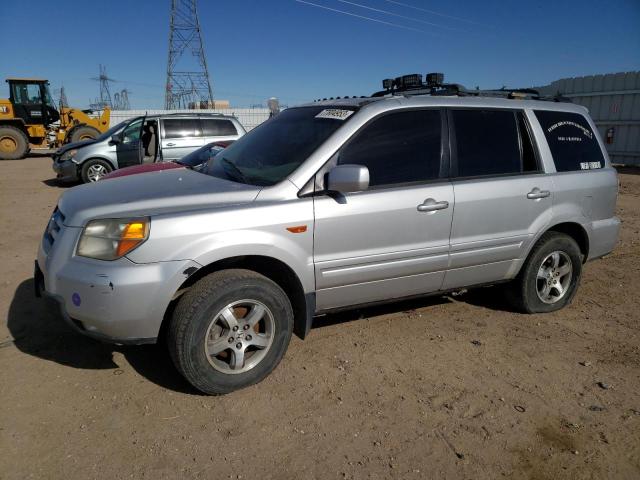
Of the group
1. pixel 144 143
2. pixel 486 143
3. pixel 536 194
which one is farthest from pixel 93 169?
pixel 536 194

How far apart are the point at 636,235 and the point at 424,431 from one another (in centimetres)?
650

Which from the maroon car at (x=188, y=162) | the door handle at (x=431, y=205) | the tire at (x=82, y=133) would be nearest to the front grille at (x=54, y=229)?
the door handle at (x=431, y=205)

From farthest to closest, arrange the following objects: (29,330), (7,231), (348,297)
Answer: (7,231) < (29,330) < (348,297)

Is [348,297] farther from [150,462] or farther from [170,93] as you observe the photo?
[170,93]

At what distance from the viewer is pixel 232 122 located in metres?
11.4

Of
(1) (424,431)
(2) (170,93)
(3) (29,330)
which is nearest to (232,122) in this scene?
(3) (29,330)

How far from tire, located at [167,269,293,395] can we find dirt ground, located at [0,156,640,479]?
155 mm

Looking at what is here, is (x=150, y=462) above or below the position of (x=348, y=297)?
below

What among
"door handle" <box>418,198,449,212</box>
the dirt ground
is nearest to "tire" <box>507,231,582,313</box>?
the dirt ground

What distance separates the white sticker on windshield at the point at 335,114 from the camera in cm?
347

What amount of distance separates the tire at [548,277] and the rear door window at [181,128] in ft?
27.3

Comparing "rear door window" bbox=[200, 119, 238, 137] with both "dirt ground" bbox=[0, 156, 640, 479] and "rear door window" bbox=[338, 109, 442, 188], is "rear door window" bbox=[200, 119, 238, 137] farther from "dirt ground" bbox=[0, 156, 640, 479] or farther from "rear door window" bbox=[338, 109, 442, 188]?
"rear door window" bbox=[338, 109, 442, 188]

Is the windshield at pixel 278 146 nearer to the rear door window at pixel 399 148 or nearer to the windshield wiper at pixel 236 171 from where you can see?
the windshield wiper at pixel 236 171

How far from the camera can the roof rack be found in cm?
411
